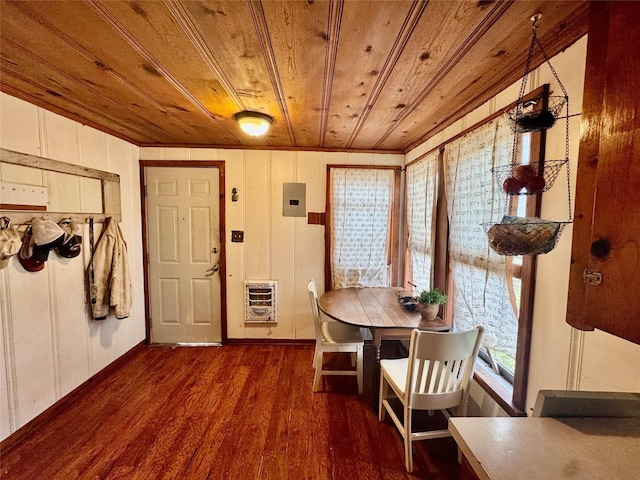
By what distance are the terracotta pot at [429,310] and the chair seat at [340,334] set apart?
23.3 inches

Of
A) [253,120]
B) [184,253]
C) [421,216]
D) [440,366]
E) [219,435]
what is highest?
[253,120]

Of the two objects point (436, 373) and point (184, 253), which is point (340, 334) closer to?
point (436, 373)

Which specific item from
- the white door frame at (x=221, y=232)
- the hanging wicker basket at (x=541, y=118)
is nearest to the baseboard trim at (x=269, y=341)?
the white door frame at (x=221, y=232)

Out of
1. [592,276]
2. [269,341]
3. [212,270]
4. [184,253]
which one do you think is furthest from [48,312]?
[592,276]

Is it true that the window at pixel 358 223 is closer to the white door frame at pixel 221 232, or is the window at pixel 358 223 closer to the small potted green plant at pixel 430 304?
the small potted green plant at pixel 430 304

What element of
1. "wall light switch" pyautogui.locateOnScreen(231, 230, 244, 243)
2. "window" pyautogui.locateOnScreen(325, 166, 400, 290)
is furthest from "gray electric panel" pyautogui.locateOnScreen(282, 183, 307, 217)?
"wall light switch" pyautogui.locateOnScreen(231, 230, 244, 243)

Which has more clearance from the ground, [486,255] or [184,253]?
[486,255]

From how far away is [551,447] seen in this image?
27.9 inches

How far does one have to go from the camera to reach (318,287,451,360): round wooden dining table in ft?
6.27

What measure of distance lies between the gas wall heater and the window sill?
2.07m

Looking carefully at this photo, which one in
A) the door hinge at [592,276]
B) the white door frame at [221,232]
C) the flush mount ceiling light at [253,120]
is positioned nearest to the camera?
the door hinge at [592,276]

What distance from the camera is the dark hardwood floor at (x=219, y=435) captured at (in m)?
1.57

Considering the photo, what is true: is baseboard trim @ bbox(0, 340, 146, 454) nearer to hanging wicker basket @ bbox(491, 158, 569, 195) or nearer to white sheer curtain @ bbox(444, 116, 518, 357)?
white sheer curtain @ bbox(444, 116, 518, 357)

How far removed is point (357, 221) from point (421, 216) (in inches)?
29.8
